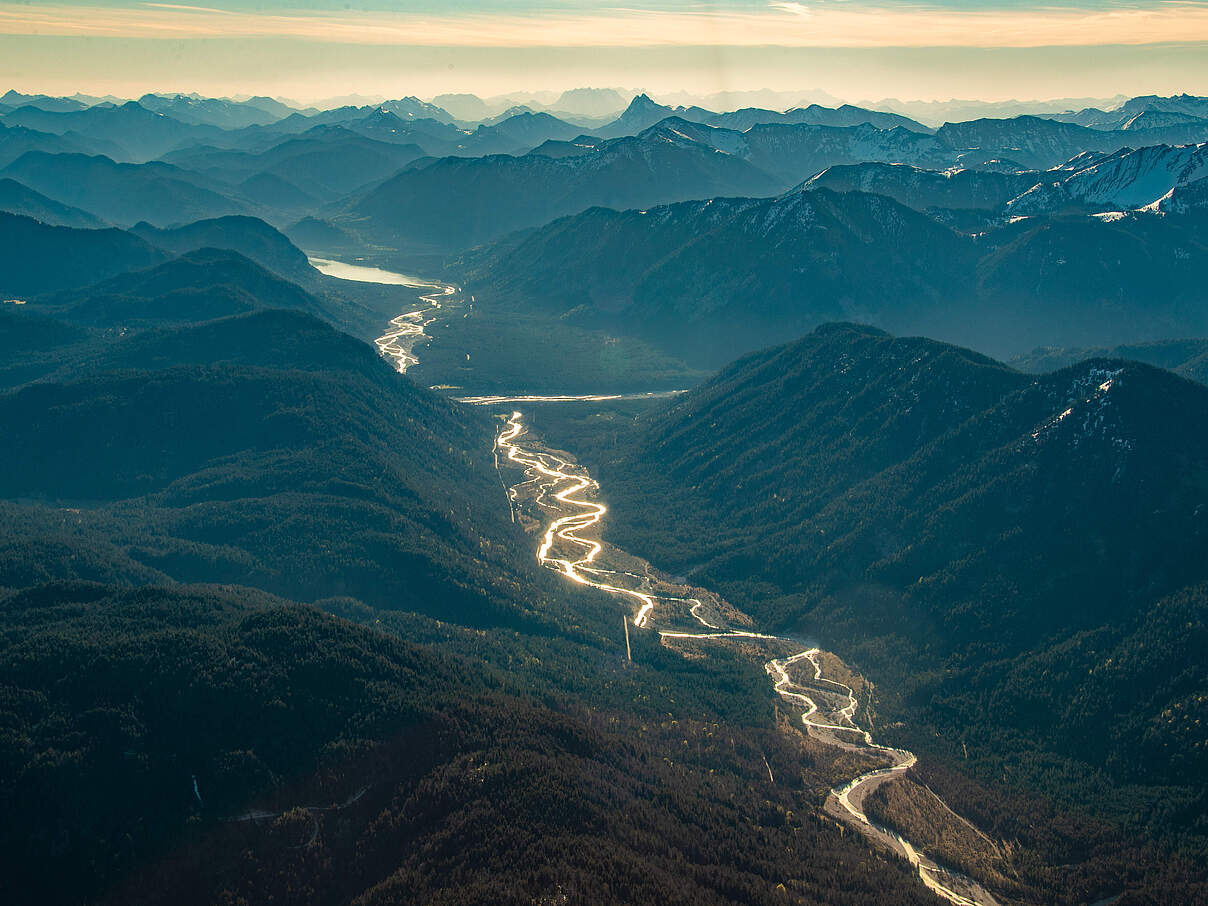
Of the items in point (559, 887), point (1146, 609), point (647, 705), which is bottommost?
point (647, 705)

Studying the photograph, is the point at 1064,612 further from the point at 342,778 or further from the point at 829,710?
the point at 342,778

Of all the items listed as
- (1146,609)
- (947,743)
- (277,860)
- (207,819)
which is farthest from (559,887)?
(1146,609)

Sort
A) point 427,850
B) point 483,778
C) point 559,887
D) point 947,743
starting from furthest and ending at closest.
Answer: point 947,743 → point 483,778 → point 427,850 → point 559,887

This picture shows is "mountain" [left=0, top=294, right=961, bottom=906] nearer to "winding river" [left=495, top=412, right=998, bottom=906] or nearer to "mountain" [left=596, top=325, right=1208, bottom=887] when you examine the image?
"winding river" [left=495, top=412, right=998, bottom=906]

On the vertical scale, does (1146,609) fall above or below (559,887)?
above

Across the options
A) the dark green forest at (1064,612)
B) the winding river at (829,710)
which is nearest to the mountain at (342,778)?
the winding river at (829,710)

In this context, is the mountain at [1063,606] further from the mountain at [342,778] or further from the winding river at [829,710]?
the mountain at [342,778]

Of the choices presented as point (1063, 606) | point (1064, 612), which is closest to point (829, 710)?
point (1064, 612)

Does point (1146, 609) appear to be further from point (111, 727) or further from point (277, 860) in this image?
point (111, 727)

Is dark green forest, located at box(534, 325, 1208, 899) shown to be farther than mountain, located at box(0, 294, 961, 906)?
Yes

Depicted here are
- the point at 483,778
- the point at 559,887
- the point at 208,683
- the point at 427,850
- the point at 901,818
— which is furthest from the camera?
the point at 901,818

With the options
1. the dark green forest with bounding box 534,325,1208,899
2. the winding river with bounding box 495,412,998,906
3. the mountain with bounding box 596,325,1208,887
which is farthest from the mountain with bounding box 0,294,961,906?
the mountain with bounding box 596,325,1208,887
